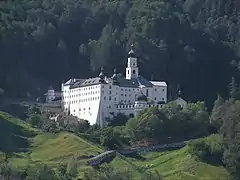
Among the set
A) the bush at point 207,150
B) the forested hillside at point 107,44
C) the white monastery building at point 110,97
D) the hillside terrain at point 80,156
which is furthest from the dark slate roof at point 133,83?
the bush at point 207,150

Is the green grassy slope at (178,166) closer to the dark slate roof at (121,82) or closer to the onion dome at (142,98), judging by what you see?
the onion dome at (142,98)

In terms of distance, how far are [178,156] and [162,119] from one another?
284 inches

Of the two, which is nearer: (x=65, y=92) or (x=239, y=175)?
(x=239, y=175)

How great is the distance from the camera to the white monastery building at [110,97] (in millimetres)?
114188

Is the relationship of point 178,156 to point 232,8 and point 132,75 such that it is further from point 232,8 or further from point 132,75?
point 232,8

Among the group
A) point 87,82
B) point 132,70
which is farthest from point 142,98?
point 132,70

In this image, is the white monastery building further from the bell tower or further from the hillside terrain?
the hillside terrain

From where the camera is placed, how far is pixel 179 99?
119 meters

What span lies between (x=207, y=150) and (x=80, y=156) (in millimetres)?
13627

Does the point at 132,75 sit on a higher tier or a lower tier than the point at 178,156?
higher

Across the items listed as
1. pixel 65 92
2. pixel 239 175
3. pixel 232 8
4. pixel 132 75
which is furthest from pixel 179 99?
pixel 232 8

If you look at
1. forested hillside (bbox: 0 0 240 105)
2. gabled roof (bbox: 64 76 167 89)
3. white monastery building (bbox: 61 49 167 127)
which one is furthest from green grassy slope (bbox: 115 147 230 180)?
forested hillside (bbox: 0 0 240 105)

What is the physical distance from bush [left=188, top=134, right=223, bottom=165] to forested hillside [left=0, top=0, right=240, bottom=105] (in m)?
33.5

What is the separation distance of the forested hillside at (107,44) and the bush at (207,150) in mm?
33455
